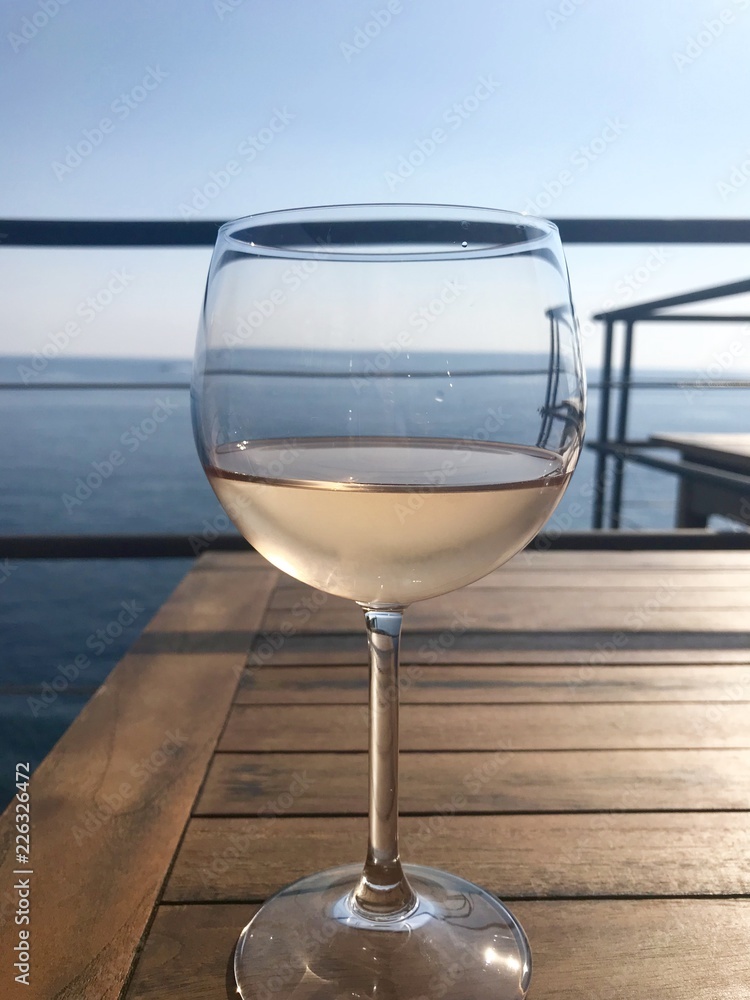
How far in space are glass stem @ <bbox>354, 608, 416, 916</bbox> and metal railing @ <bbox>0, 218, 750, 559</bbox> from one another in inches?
47.0

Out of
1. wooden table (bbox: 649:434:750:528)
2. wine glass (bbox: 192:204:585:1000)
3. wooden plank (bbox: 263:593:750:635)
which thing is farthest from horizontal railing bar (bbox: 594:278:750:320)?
wine glass (bbox: 192:204:585:1000)

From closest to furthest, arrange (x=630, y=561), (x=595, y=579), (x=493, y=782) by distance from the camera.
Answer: (x=493, y=782) < (x=595, y=579) < (x=630, y=561)

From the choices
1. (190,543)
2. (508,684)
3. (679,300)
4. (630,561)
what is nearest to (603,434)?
(679,300)

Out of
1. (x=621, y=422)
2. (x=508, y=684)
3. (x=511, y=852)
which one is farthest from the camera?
(x=621, y=422)

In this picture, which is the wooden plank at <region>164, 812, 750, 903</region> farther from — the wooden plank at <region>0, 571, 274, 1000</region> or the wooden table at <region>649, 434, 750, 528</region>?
the wooden table at <region>649, 434, 750, 528</region>

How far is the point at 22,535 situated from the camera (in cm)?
163

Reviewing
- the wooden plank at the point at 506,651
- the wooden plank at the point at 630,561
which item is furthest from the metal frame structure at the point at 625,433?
the wooden plank at the point at 506,651

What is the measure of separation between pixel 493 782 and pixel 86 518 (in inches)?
337

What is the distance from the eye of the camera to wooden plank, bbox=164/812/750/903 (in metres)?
0.54

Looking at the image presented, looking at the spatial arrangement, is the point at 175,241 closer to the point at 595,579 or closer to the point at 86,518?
the point at 595,579

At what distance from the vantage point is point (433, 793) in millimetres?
665

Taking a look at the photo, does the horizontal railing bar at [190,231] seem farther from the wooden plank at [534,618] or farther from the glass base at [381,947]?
the glass base at [381,947]

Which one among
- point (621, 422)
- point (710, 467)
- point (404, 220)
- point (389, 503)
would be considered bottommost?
point (710, 467)

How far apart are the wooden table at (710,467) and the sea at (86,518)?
190mm
